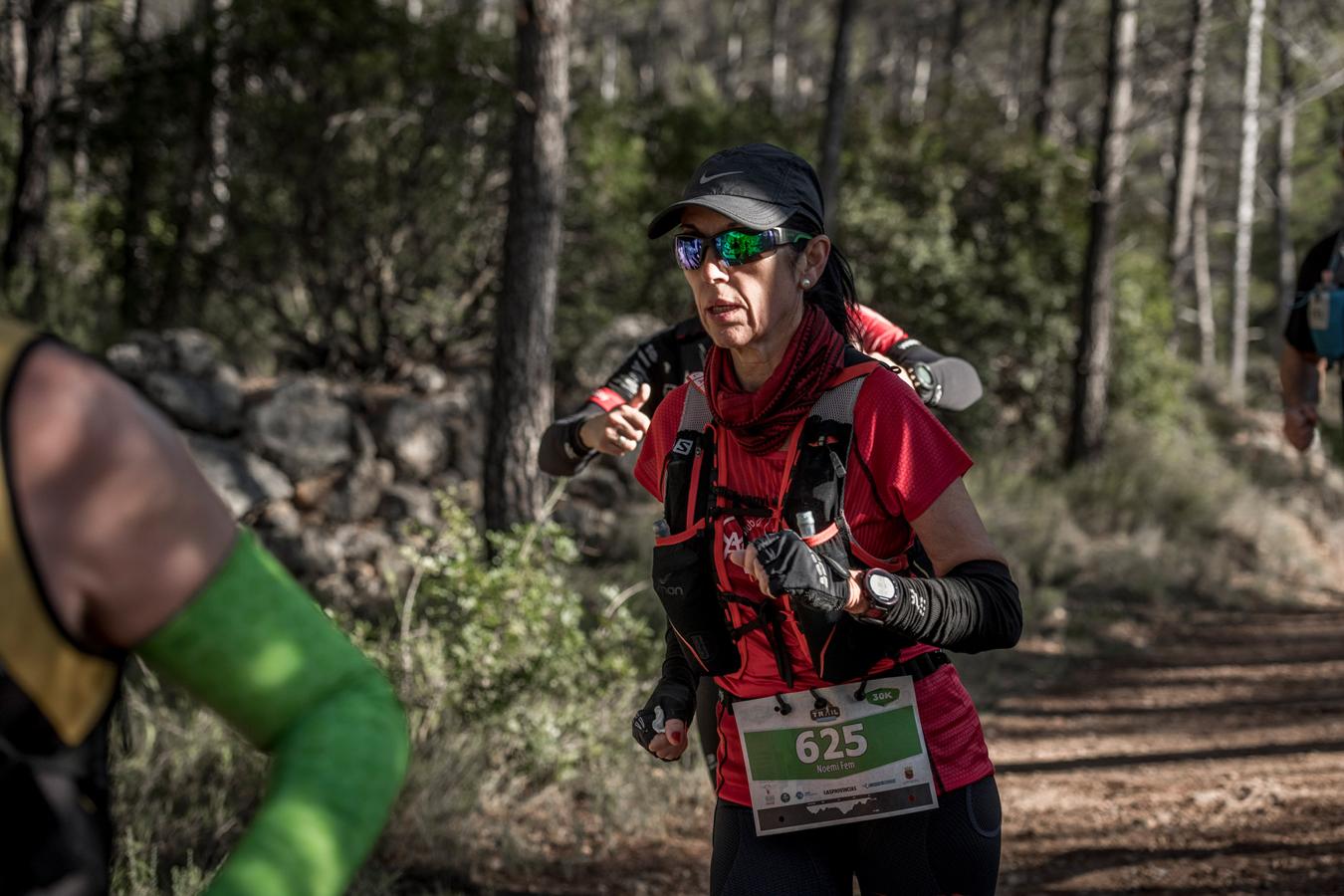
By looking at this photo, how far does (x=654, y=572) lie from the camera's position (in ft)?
8.71

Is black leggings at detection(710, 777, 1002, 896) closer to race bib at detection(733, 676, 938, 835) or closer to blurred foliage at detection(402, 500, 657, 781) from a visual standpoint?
race bib at detection(733, 676, 938, 835)

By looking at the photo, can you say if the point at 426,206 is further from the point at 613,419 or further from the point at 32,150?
the point at 613,419

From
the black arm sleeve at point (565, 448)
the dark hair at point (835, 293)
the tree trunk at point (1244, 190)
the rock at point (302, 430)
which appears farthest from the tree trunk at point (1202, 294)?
the dark hair at point (835, 293)

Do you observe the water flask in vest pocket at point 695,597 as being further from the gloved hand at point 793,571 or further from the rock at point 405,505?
the rock at point 405,505

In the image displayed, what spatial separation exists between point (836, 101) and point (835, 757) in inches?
423

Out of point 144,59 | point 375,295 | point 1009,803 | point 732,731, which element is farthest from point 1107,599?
point 144,59

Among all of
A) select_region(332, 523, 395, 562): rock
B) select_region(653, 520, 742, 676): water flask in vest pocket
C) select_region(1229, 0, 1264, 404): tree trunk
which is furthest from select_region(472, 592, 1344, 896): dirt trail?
select_region(1229, 0, 1264, 404): tree trunk

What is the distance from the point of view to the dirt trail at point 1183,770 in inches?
207

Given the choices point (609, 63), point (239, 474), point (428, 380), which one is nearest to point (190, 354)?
point (239, 474)

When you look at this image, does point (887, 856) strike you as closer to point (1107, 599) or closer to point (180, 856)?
point (180, 856)

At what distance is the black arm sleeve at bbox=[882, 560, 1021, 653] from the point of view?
7.30ft

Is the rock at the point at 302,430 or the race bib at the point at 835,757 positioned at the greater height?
the race bib at the point at 835,757

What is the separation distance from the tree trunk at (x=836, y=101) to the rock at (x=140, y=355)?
5848 millimetres

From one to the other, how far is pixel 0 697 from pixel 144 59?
12.5m
